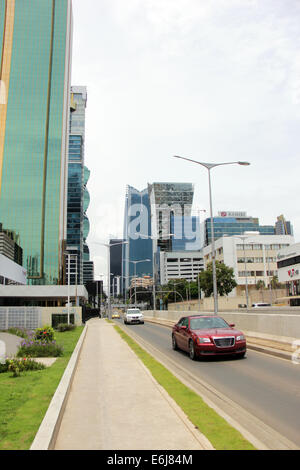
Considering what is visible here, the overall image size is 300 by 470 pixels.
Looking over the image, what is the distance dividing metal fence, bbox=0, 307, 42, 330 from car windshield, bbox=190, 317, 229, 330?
15.3 meters

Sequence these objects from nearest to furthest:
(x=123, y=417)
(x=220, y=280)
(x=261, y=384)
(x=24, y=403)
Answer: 1. (x=123, y=417)
2. (x=24, y=403)
3. (x=261, y=384)
4. (x=220, y=280)

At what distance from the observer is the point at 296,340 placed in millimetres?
13750

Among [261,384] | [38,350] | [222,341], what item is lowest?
[261,384]

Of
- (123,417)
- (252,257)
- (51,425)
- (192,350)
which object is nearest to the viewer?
(51,425)

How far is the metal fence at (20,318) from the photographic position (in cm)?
2547

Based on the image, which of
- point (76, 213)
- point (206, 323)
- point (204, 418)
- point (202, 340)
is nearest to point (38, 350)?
point (202, 340)

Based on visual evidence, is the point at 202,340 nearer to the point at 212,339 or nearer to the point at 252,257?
the point at 212,339

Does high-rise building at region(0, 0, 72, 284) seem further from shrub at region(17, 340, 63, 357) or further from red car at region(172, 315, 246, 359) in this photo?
red car at region(172, 315, 246, 359)

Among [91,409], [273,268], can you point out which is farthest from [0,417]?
[273,268]

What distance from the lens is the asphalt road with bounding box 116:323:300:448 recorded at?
602 cm

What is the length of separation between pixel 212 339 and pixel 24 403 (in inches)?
265

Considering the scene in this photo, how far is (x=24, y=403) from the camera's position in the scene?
7.00m

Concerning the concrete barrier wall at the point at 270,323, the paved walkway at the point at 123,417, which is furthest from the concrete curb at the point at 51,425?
the concrete barrier wall at the point at 270,323
